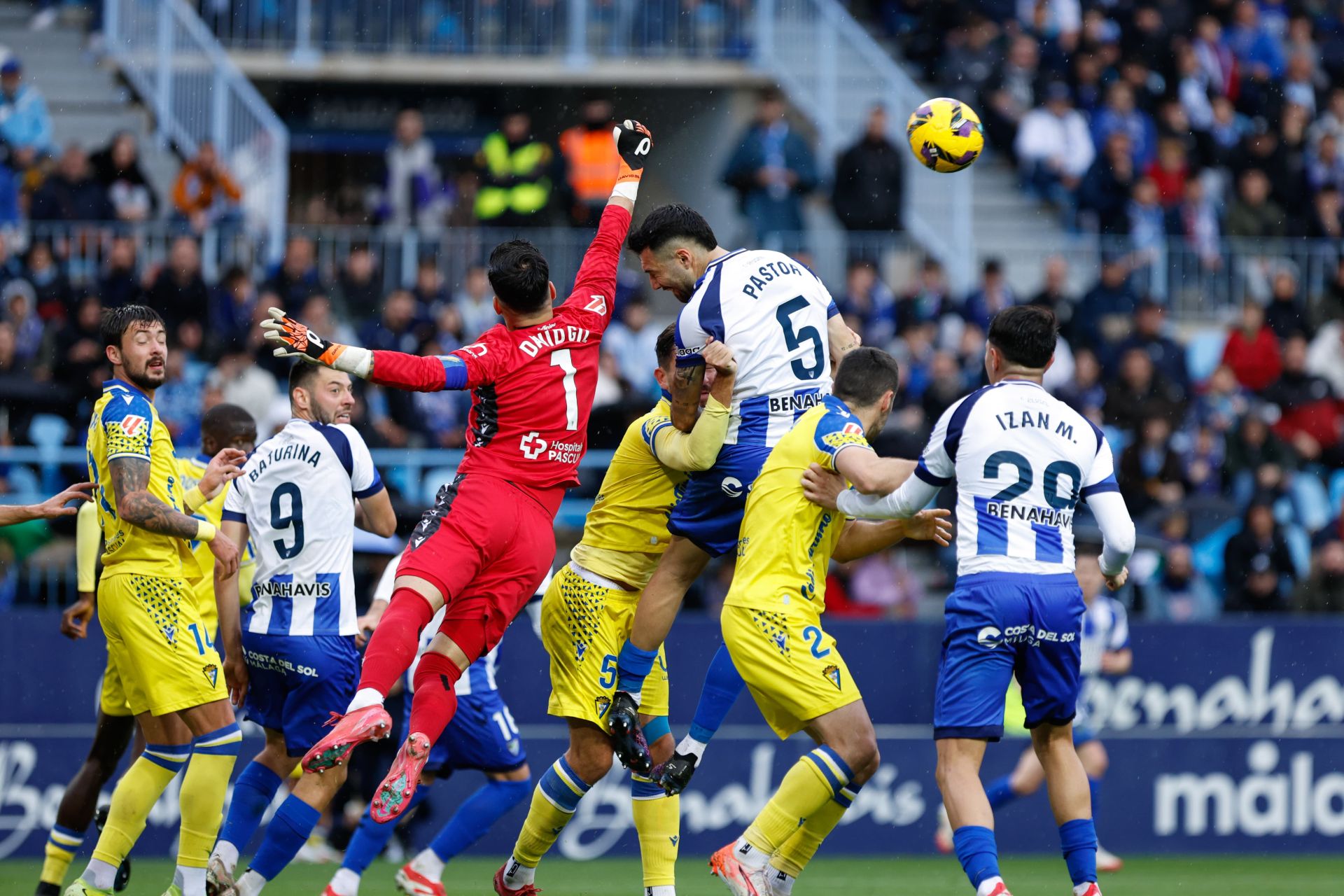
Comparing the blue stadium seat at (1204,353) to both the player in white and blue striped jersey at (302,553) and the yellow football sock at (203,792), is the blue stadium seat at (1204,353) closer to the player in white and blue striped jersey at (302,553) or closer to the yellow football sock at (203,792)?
the player in white and blue striped jersey at (302,553)

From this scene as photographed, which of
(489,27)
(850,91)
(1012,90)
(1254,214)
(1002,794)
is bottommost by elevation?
(1002,794)

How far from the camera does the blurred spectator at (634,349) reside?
53.1 ft

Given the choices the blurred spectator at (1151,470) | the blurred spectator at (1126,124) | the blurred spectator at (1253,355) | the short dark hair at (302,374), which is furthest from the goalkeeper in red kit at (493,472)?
the blurred spectator at (1126,124)

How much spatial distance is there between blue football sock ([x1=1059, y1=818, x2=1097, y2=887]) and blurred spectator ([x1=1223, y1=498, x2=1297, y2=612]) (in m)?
8.54

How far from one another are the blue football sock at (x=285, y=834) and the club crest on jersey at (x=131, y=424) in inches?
72.2

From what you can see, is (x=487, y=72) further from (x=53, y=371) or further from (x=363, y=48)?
(x=53, y=371)

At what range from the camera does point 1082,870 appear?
7.45 metres

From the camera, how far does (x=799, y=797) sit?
7578 mm

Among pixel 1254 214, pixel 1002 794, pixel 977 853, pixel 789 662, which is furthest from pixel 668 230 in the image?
pixel 1254 214

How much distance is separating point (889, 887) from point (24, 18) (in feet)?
51.6

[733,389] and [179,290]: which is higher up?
[733,389]

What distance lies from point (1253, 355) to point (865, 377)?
36.8 feet

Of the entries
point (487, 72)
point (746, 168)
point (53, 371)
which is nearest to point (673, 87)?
point (487, 72)

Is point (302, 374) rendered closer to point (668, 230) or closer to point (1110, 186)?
point (668, 230)
